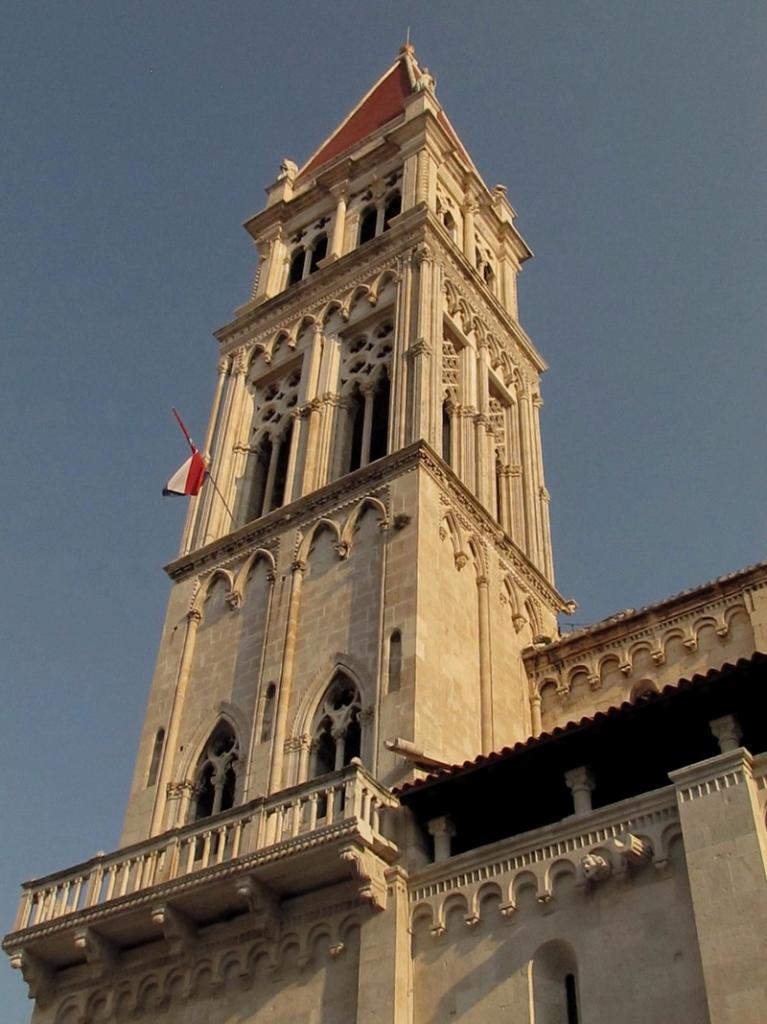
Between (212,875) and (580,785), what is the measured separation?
16.1 ft

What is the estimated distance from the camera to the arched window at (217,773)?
784 inches

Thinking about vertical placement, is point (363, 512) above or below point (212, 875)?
above

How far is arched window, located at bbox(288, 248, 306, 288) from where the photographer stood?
104ft

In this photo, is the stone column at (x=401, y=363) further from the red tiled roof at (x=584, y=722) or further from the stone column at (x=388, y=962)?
the stone column at (x=388, y=962)

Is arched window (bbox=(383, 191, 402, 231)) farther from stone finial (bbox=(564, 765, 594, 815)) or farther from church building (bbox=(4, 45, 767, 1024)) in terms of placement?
stone finial (bbox=(564, 765, 594, 815))

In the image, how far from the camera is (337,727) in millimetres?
19266

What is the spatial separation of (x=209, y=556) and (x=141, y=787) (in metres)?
5.02

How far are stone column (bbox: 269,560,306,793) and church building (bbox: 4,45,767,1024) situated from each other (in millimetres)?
66

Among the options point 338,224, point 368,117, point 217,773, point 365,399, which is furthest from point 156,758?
point 368,117

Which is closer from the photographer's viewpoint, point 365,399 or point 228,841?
point 228,841

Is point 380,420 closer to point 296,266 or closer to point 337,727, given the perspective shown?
point 337,727

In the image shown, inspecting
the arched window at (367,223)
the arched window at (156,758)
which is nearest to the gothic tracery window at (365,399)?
the arched window at (367,223)

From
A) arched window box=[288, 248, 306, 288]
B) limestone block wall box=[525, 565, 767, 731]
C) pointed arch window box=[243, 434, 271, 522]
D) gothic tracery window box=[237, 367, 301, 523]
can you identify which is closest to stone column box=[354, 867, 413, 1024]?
limestone block wall box=[525, 565, 767, 731]

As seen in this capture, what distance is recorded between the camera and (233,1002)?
16000 millimetres
